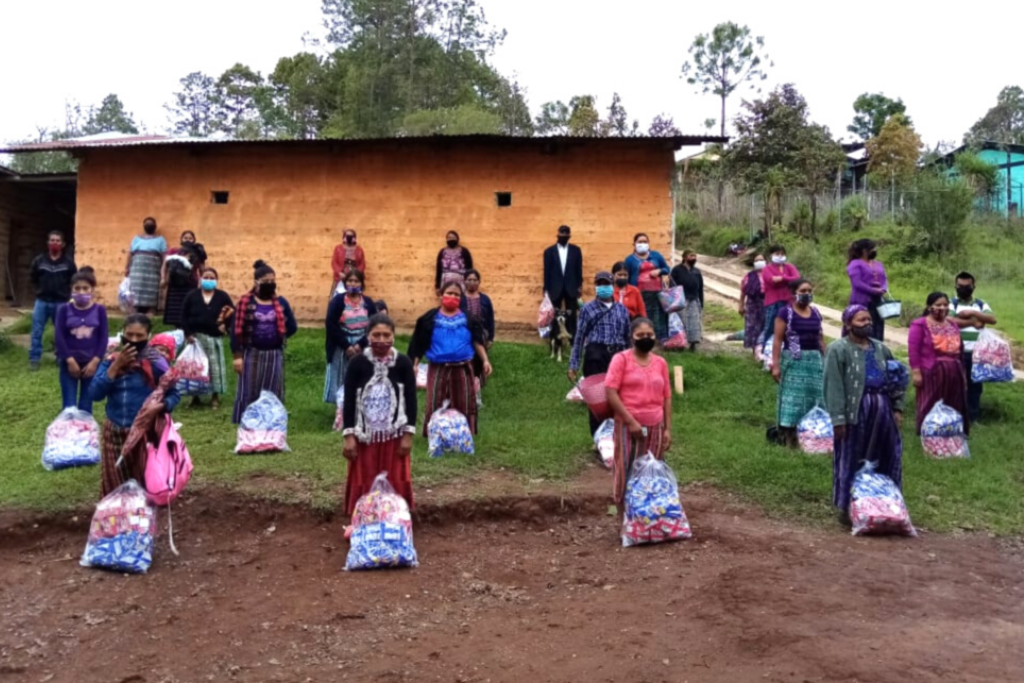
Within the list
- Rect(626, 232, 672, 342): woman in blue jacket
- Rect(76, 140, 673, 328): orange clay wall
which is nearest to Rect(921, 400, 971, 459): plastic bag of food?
Rect(626, 232, 672, 342): woman in blue jacket

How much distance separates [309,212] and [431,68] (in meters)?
22.8

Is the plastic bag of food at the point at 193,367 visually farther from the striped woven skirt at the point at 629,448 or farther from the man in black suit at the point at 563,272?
the man in black suit at the point at 563,272

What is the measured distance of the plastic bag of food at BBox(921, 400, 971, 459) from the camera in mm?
8344

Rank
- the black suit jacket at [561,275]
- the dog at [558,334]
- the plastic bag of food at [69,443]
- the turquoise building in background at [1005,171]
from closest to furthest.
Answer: the plastic bag of food at [69,443] < the black suit jacket at [561,275] < the dog at [558,334] < the turquoise building in background at [1005,171]

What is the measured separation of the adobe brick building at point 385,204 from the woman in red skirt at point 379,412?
7850 mm

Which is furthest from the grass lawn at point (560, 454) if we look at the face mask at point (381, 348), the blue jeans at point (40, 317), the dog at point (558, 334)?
the face mask at point (381, 348)

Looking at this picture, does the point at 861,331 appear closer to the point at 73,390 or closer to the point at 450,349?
the point at 450,349

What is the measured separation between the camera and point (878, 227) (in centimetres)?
2505

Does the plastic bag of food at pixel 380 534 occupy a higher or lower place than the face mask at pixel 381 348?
lower

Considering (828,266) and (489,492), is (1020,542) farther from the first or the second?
(828,266)

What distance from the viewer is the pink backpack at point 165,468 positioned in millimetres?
5859

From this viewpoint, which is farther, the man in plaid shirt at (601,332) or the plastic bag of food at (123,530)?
the man in plaid shirt at (601,332)

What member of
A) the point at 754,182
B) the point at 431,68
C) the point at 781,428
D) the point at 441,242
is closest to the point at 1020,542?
the point at 781,428

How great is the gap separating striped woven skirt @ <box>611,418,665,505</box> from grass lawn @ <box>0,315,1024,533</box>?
50.4 inches
